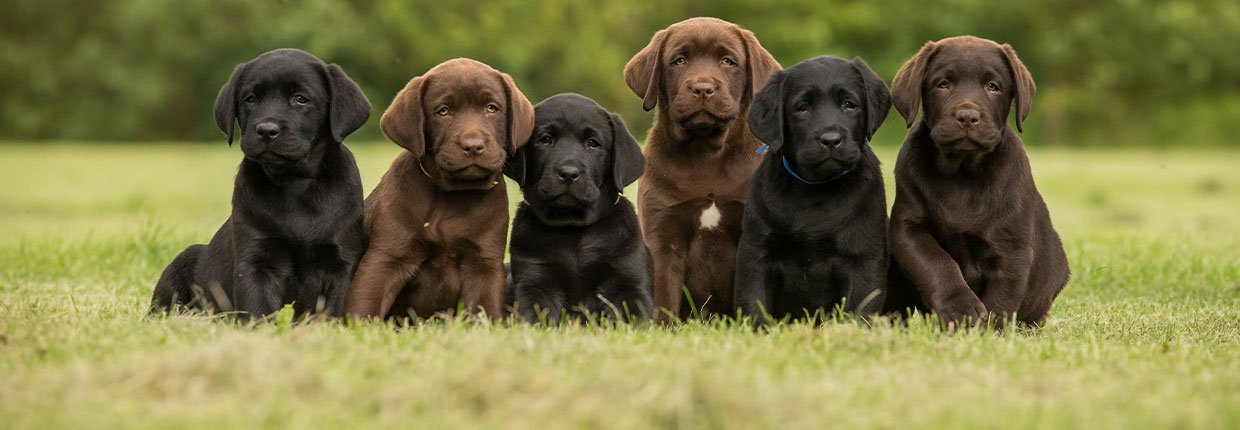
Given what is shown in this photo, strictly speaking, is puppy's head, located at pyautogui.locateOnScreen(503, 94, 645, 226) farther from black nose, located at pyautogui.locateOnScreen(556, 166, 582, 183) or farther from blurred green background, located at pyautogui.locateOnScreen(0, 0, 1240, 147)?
blurred green background, located at pyautogui.locateOnScreen(0, 0, 1240, 147)

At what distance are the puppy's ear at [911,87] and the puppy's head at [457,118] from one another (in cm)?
150

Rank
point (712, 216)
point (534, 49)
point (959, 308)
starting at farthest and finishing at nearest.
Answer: point (534, 49)
point (712, 216)
point (959, 308)

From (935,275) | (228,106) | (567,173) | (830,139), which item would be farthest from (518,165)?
(935,275)

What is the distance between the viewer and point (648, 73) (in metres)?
6.32

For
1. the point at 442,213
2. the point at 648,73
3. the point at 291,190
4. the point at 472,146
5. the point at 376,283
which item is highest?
the point at 648,73

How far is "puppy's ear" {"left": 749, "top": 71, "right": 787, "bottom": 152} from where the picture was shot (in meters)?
5.52

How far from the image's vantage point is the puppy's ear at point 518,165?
5.78 m

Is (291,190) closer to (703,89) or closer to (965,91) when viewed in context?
(703,89)

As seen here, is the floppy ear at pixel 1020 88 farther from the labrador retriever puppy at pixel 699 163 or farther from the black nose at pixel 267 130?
the black nose at pixel 267 130

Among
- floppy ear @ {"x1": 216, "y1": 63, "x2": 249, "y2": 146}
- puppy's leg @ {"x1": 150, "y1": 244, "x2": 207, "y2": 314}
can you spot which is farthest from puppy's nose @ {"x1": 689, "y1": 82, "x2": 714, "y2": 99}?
puppy's leg @ {"x1": 150, "y1": 244, "x2": 207, "y2": 314}

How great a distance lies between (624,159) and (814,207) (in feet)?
2.71

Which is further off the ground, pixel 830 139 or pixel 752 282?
pixel 830 139

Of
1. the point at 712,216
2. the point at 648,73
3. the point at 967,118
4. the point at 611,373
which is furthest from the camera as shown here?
the point at 648,73

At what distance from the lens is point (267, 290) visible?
546 centimetres
